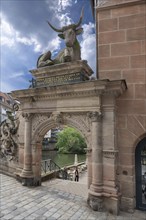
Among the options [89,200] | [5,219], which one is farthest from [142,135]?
[5,219]

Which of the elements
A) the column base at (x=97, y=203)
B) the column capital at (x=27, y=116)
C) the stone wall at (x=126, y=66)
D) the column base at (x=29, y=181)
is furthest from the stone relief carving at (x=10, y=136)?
the stone wall at (x=126, y=66)

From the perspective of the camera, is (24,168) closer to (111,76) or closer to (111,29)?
(111,76)

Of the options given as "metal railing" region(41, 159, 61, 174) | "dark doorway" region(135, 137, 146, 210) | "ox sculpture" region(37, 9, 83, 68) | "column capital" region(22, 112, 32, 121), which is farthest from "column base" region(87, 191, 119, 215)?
"ox sculpture" region(37, 9, 83, 68)

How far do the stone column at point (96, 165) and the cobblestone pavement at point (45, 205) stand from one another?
0.31 metres

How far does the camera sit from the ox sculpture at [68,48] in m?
7.77

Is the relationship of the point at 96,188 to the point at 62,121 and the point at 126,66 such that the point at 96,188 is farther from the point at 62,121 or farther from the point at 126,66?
the point at 126,66

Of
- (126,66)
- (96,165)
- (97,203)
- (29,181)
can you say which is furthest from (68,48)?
(97,203)

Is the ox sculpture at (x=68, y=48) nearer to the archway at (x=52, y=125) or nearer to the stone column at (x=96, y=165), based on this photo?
the archway at (x=52, y=125)

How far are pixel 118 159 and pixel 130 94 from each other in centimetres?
220

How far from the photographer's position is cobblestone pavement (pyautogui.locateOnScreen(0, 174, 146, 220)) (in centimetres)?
534

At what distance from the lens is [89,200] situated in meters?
6.25

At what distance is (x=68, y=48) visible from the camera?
25.7 feet

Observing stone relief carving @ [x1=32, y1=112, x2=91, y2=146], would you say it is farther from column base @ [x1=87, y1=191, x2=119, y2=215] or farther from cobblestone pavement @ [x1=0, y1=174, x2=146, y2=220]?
cobblestone pavement @ [x1=0, y1=174, x2=146, y2=220]

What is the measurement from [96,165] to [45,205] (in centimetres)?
200
